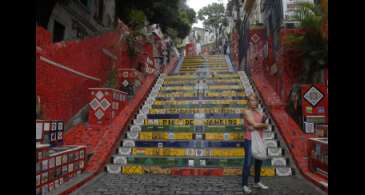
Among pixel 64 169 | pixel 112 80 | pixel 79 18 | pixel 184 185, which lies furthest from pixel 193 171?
pixel 79 18

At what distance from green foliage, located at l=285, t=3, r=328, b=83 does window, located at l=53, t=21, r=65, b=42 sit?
8586mm

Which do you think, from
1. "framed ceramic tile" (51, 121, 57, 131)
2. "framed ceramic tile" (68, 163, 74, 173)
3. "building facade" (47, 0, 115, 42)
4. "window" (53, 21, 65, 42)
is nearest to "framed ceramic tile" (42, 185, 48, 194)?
"framed ceramic tile" (68, 163, 74, 173)

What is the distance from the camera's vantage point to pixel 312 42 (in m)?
6.33

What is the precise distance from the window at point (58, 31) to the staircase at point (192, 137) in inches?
188

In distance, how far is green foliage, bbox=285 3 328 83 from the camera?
611 cm

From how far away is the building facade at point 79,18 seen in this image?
32.7 feet

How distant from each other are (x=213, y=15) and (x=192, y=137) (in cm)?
4421

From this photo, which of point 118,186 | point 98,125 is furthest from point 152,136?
point 118,186

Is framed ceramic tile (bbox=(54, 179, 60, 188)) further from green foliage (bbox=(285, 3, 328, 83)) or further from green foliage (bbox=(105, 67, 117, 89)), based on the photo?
green foliage (bbox=(285, 3, 328, 83))

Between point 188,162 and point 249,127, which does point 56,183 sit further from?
point 249,127

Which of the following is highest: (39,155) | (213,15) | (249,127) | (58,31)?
(213,15)
